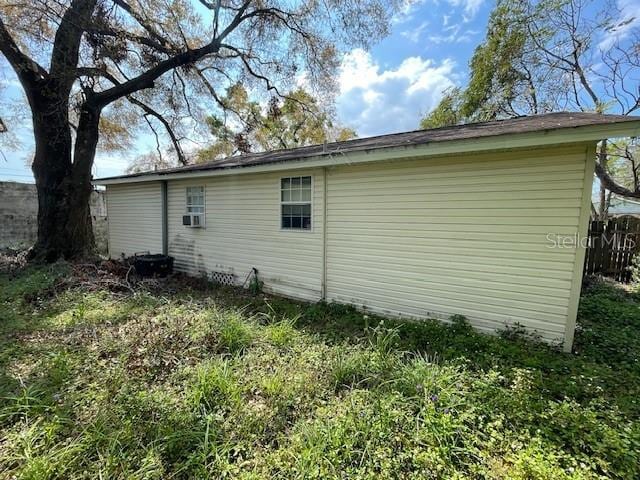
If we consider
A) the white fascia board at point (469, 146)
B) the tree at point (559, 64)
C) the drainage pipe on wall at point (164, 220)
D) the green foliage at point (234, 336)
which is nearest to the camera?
the white fascia board at point (469, 146)

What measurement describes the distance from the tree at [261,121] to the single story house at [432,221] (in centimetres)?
722

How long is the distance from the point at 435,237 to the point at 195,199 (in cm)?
628

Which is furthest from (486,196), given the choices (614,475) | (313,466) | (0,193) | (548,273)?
(0,193)

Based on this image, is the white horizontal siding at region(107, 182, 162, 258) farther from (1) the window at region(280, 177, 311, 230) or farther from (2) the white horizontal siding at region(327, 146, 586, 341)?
(2) the white horizontal siding at region(327, 146, 586, 341)

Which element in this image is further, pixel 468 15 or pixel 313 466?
pixel 468 15

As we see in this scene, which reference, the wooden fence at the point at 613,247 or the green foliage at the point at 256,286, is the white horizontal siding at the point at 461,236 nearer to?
the green foliage at the point at 256,286

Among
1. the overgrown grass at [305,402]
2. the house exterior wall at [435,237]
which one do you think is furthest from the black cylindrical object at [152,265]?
the overgrown grass at [305,402]

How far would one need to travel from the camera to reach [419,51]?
562 inches

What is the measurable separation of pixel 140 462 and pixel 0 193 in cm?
1477

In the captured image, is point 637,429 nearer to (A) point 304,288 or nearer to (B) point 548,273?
(B) point 548,273

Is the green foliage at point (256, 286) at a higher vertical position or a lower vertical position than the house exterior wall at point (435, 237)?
lower

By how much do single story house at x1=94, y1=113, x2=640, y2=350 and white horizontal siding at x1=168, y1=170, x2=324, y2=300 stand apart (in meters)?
0.03

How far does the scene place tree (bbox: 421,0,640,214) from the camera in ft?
36.8

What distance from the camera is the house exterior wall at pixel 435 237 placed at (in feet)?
13.2
